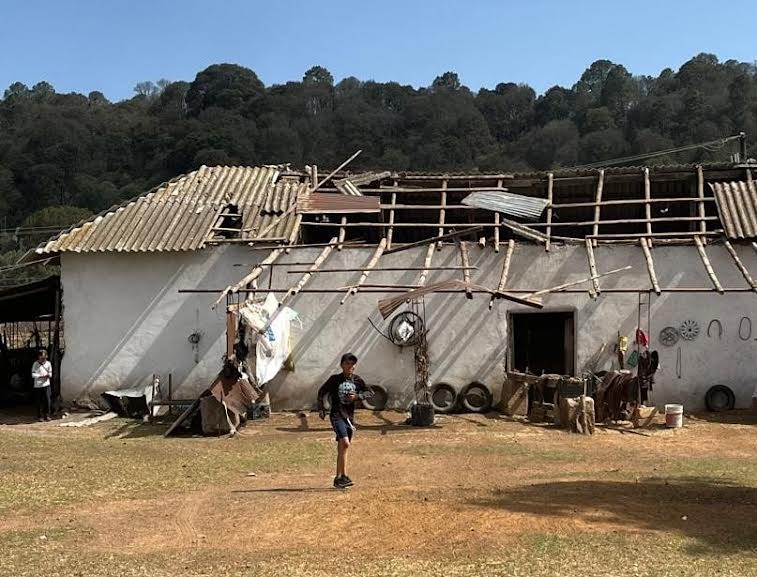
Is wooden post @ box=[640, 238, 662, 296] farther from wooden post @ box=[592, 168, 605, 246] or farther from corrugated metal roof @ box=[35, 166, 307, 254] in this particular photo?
corrugated metal roof @ box=[35, 166, 307, 254]

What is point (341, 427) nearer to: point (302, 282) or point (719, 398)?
point (302, 282)

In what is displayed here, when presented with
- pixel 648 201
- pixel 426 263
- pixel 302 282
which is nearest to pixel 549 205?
pixel 648 201

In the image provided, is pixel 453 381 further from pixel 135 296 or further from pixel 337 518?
pixel 337 518

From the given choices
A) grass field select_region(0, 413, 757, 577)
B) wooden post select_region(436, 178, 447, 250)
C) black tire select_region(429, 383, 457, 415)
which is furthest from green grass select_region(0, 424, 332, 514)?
wooden post select_region(436, 178, 447, 250)

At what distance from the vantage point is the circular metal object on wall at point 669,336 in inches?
710

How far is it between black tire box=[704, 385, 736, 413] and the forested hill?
28.2 metres

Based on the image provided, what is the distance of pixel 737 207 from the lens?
19.0m

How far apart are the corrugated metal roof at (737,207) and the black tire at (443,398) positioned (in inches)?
274

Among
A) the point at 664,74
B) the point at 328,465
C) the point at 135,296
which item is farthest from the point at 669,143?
the point at 328,465

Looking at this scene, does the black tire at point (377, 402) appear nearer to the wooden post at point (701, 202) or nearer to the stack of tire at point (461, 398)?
the stack of tire at point (461, 398)

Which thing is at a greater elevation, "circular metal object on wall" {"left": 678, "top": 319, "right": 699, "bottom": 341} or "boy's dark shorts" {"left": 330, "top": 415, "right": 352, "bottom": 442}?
"circular metal object on wall" {"left": 678, "top": 319, "right": 699, "bottom": 341}

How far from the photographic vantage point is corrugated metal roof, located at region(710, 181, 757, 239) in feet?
59.8

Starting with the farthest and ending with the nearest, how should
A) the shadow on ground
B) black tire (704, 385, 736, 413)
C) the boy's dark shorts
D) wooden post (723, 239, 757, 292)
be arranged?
1. black tire (704, 385, 736, 413)
2. wooden post (723, 239, 757, 292)
3. the boy's dark shorts
4. the shadow on ground

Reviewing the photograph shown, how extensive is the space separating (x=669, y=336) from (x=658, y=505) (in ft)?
31.6
